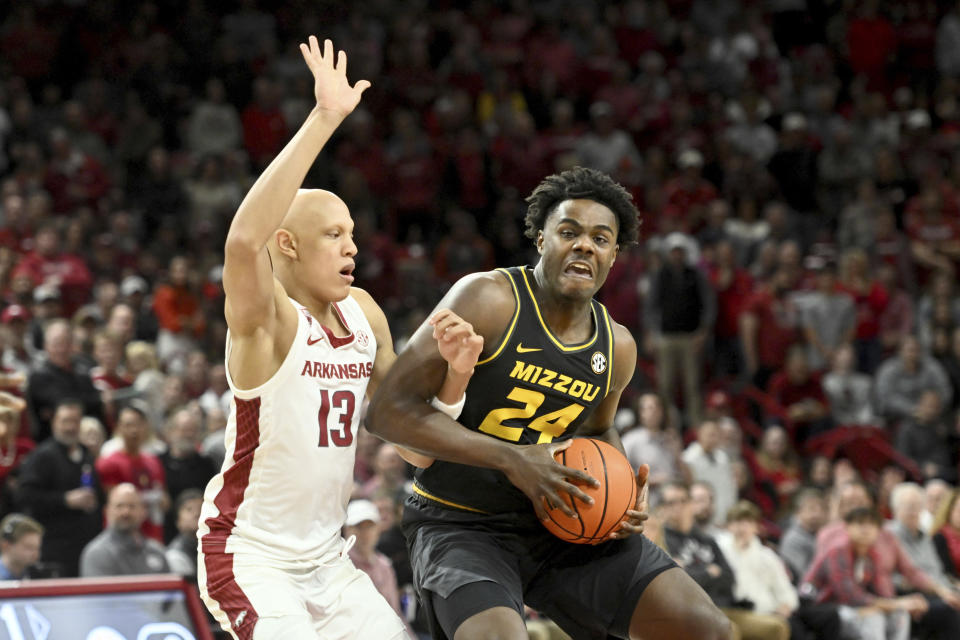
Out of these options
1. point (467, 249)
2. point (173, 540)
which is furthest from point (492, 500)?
point (467, 249)

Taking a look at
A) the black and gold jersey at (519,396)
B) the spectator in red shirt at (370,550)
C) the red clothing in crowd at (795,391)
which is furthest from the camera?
the red clothing in crowd at (795,391)

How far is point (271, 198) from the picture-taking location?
4.06m

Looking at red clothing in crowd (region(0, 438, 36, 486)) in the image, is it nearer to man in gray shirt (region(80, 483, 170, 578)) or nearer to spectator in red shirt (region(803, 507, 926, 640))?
man in gray shirt (region(80, 483, 170, 578))

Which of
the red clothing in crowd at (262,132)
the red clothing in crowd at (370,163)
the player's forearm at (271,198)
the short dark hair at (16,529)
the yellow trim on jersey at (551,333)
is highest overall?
the red clothing in crowd at (262,132)

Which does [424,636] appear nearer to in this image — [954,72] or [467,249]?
[467,249]

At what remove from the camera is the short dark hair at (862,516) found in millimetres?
9875

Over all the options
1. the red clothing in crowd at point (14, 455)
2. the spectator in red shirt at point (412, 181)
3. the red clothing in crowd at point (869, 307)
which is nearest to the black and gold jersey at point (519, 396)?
the red clothing in crowd at point (14, 455)

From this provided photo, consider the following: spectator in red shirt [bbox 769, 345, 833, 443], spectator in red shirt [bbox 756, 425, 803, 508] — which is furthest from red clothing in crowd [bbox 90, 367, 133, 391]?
spectator in red shirt [bbox 769, 345, 833, 443]

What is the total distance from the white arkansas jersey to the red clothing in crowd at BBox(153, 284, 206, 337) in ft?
26.2

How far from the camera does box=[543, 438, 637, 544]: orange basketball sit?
14.7 feet

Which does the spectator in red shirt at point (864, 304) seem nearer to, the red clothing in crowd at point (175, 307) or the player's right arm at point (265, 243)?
the red clothing in crowd at point (175, 307)

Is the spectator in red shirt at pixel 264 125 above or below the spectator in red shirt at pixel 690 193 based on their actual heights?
above

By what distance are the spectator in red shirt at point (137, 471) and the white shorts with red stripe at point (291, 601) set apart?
5.05m

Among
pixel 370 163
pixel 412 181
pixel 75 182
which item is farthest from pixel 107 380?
pixel 412 181
